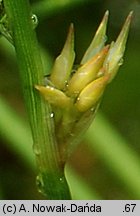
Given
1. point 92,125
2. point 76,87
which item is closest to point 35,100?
point 76,87

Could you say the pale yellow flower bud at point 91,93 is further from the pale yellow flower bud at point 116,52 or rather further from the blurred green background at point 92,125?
the blurred green background at point 92,125

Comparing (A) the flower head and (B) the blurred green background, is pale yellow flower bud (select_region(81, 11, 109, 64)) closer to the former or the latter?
(A) the flower head

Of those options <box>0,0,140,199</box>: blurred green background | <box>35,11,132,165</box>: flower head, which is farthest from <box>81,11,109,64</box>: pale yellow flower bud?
<box>0,0,140,199</box>: blurred green background

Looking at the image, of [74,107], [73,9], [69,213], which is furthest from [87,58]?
[73,9]

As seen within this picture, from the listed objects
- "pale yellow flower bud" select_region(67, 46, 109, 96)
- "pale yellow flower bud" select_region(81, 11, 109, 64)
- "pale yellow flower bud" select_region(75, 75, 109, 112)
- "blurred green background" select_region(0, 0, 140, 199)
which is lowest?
"blurred green background" select_region(0, 0, 140, 199)

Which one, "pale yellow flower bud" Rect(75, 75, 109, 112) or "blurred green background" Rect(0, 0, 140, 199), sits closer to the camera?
"pale yellow flower bud" Rect(75, 75, 109, 112)

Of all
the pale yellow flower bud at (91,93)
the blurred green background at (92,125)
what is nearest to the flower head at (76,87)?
the pale yellow flower bud at (91,93)
